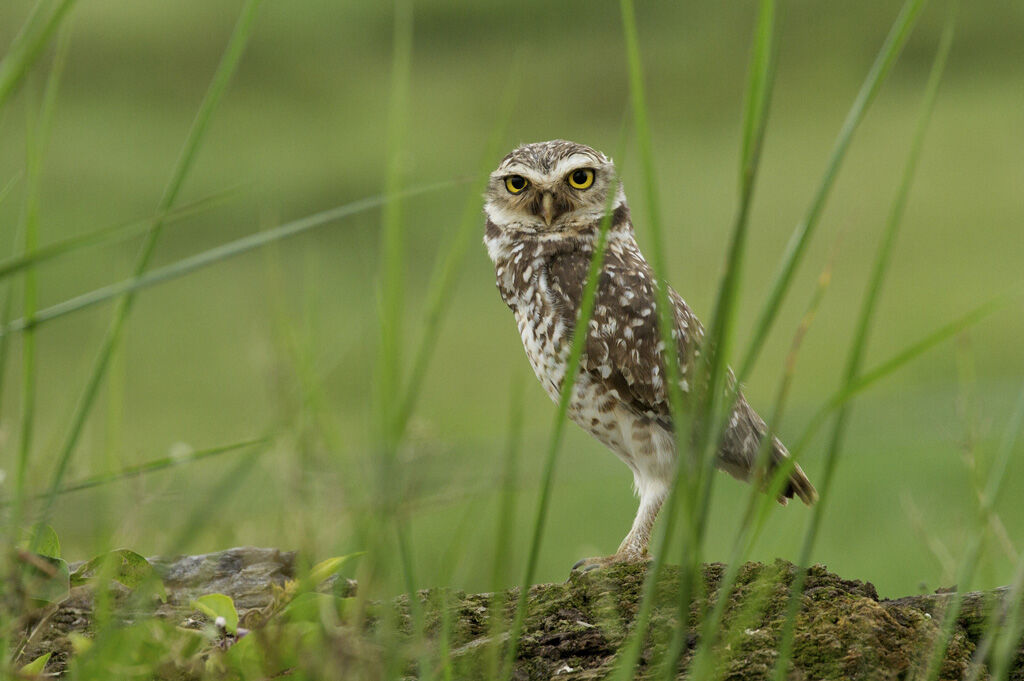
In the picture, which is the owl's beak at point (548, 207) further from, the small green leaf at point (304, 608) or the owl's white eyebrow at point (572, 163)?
the small green leaf at point (304, 608)

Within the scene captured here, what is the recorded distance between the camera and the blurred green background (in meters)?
6.96

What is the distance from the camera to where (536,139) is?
12.2m

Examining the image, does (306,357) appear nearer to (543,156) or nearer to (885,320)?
(543,156)

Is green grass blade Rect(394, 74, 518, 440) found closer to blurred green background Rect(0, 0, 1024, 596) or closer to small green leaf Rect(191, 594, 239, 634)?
small green leaf Rect(191, 594, 239, 634)

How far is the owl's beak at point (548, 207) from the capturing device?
2473 mm

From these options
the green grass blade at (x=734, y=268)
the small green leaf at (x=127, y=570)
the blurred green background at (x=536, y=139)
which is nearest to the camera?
the green grass blade at (x=734, y=268)

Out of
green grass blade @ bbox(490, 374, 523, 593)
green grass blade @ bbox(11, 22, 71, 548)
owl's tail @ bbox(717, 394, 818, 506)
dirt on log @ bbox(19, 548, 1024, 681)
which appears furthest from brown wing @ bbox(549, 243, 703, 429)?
green grass blade @ bbox(490, 374, 523, 593)

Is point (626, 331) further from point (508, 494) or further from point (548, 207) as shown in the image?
point (508, 494)

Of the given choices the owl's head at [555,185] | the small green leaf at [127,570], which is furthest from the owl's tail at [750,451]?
the small green leaf at [127,570]

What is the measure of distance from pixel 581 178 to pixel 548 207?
0.31 ft

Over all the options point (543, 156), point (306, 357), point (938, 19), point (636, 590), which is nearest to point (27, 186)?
point (306, 357)

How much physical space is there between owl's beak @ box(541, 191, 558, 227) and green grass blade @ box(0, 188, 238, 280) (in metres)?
1.49

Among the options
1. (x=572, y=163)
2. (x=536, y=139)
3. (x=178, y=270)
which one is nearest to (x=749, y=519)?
(x=178, y=270)

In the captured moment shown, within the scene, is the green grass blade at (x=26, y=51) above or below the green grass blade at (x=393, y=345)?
above
